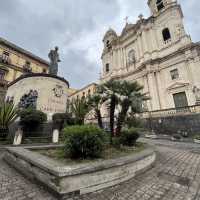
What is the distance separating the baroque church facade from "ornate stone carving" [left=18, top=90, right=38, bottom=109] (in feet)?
44.1

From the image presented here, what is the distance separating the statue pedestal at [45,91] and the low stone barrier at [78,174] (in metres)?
7.05

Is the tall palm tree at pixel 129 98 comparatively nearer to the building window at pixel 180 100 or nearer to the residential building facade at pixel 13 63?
the building window at pixel 180 100

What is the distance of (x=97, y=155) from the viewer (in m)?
3.78

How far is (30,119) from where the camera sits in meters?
7.99

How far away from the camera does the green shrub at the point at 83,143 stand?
3.61 metres

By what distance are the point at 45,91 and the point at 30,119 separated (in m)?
3.38

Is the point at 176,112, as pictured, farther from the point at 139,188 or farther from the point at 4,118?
the point at 4,118

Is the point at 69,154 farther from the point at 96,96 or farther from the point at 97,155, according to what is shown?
the point at 96,96

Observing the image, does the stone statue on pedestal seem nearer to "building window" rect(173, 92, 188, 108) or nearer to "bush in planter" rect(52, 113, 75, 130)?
"bush in planter" rect(52, 113, 75, 130)

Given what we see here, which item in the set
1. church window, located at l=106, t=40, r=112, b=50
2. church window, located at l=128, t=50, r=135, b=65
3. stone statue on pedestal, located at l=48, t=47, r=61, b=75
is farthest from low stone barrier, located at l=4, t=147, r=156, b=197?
church window, located at l=106, t=40, r=112, b=50

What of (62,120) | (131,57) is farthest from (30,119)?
(131,57)

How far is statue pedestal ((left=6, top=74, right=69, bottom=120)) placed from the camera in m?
10.5

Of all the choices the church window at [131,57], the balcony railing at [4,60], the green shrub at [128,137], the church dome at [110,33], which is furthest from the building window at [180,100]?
the balcony railing at [4,60]

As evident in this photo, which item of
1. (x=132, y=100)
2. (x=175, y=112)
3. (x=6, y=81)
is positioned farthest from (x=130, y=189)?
(x=6, y=81)
